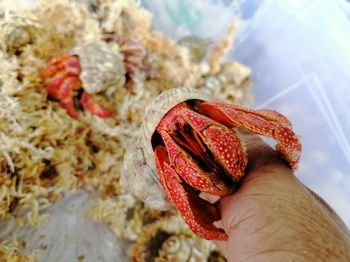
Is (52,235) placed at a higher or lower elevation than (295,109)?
lower

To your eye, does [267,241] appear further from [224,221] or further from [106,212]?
[106,212]

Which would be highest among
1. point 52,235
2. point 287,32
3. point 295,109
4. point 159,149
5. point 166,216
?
point 287,32

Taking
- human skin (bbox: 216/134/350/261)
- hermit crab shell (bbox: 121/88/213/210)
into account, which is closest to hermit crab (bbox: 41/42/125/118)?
hermit crab shell (bbox: 121/88/213/210)

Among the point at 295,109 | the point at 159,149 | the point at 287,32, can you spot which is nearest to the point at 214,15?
the point at 287,32

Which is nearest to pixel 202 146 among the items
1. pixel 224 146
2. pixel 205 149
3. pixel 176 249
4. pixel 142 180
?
pixel 205 149

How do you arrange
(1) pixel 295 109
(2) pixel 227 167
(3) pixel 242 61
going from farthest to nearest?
(3) pixel 242 61
(1) pixel 295 109
(2) pixel 227 167

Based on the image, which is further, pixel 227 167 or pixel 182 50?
pixel 182 50
